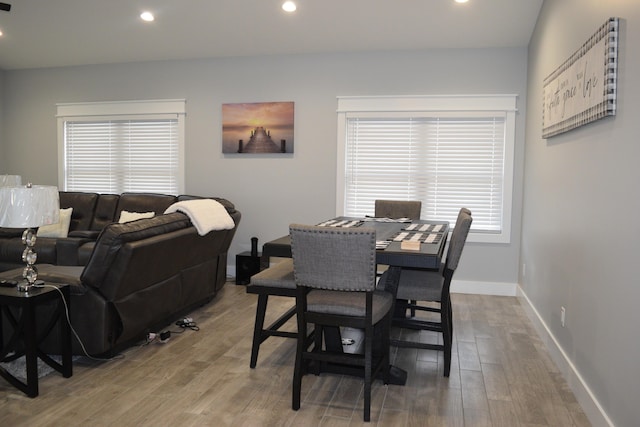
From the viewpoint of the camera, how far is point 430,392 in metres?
2.92

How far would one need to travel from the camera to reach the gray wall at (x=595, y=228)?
2.20m

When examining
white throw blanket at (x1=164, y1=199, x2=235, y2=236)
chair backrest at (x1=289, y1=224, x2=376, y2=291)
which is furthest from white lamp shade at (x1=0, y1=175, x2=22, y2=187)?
chair backrest at (x1=289, y1=224, x2=376, y2=291)

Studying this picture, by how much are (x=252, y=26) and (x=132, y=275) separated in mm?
3059

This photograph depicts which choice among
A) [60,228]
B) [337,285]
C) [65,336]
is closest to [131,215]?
[60,228]

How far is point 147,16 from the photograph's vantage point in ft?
16.8

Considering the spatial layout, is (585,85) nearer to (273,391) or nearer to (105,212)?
(273,391)

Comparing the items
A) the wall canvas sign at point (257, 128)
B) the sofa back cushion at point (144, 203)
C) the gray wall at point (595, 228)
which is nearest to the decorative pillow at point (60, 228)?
the sofa back cushion at point (144, 203)

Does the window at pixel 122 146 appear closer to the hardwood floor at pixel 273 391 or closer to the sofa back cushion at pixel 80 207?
the sofa back cushion at pixel 80 207

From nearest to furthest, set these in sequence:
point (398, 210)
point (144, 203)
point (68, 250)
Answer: point (68, 250) < point (398, 210) < point (144, 203)

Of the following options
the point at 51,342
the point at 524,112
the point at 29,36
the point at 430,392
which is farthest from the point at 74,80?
the point at 430,392

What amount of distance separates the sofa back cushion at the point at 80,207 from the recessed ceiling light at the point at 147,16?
6.78 feet

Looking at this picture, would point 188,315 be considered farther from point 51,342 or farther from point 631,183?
point 631,183

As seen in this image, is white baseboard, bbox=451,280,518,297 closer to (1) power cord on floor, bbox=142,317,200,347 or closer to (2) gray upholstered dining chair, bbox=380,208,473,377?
(2) gray upholstered dining chair, bbox=380,208,473,377

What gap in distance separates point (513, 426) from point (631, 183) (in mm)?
1292
